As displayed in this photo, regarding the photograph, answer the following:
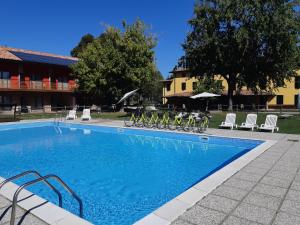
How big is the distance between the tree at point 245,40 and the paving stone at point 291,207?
24515 millimetres

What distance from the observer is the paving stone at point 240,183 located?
197 inches

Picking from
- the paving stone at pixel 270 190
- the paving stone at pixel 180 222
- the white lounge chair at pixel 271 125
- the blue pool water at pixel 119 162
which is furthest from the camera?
the white lounge chair at pixel 271 125

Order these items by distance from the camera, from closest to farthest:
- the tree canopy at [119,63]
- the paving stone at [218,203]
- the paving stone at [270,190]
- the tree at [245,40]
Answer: the paving stone at [218,203] → the paving stone at [270,190] → the tree at [245,40] → the tree canopy at [119,63]

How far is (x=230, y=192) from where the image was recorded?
474 cm

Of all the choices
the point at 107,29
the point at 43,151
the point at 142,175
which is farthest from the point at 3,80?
the point at 142,175

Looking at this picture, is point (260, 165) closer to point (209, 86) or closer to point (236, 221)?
point (236, 221)

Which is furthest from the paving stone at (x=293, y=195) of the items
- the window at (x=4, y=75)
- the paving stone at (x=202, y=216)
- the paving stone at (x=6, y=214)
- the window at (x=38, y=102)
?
the window at (x=38, y=102)

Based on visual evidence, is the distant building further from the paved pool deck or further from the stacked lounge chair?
the paved pool deck

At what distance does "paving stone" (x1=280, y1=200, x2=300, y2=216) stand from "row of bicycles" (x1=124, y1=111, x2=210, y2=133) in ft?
29.5

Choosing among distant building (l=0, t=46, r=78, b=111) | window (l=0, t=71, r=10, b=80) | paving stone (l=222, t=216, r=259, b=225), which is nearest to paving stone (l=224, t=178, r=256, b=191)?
paving stone (l=222, t=216, r=259, b=225)

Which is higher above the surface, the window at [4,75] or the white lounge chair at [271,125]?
the window at [4,75]

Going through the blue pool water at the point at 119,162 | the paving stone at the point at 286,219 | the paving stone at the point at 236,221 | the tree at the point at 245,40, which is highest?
the tree at the point at 245,40

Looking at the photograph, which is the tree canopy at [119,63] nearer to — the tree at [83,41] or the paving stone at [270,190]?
the paving stone at [270,190]

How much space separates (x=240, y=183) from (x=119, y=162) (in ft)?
16.3
